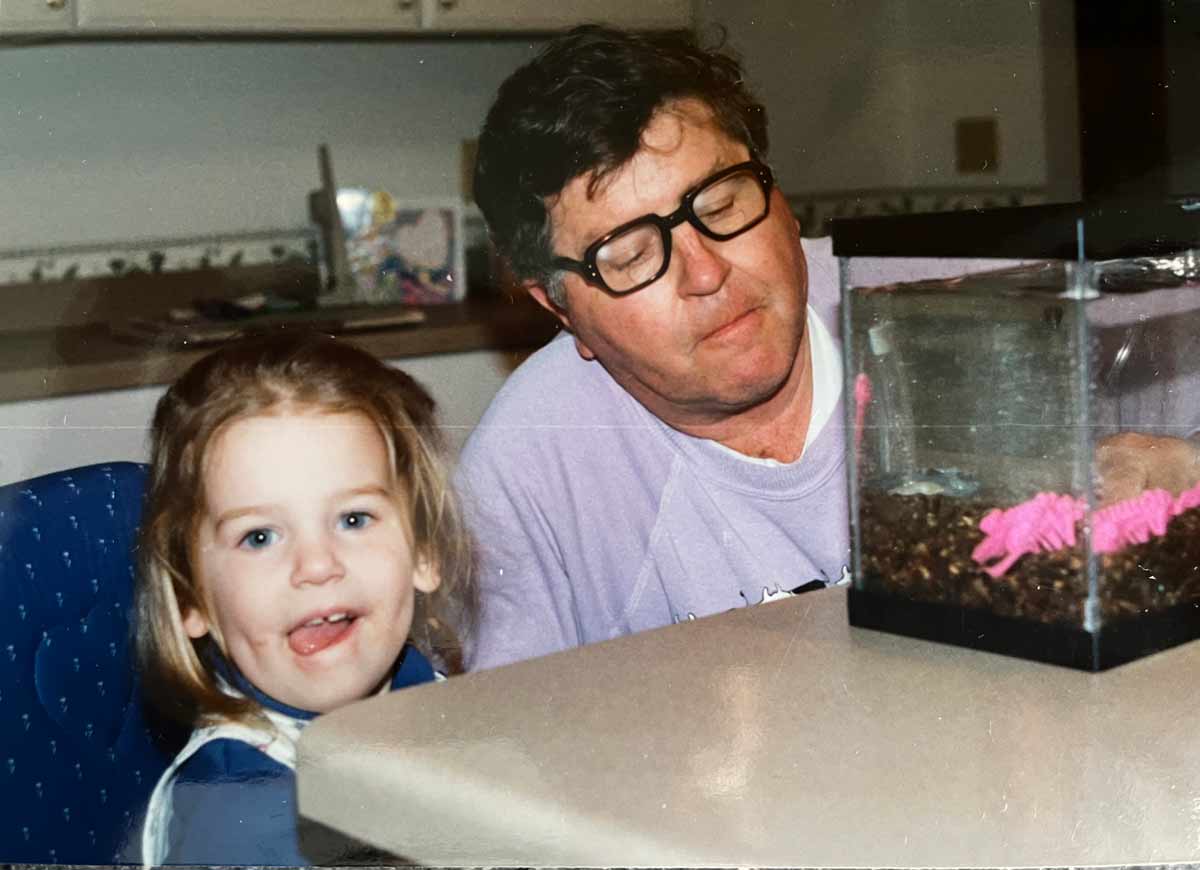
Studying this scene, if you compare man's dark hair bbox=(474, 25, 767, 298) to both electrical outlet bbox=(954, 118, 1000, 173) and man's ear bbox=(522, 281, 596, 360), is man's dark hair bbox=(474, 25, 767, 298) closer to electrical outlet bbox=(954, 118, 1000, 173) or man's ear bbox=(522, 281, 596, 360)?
man's ear bbox=(522, 281, 596, 360)

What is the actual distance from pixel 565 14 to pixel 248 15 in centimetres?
29

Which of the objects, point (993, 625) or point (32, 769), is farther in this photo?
point (32, 769)

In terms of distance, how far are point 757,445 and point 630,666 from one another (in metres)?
0.29

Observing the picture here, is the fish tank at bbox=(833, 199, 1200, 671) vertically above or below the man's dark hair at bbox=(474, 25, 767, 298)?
below

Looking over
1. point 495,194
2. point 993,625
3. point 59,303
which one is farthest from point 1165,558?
point 59,303

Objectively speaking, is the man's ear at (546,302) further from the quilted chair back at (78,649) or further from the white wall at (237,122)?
the quilted chair back at (78,649)

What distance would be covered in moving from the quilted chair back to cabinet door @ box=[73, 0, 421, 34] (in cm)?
41

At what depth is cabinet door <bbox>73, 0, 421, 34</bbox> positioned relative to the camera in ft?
4.35

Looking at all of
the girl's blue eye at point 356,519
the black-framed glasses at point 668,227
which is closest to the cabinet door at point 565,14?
the black-framed glasses at point 668,227

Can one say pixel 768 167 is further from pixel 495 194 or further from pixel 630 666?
pixel 630 666

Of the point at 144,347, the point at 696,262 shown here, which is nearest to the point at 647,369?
the point at 696,262

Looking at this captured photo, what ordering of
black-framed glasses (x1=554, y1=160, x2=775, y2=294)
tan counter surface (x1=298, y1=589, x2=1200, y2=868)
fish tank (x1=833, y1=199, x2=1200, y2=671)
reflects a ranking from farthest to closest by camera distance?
black-framed glasses (x1=554, y1=160, x2=775, y2=294) < fish tank (x1=833, y1=199, x2=1200, y2=671) < tan counter surface (x1=298, y1=589, x2=1200, y2=868)

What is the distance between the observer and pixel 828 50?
4.38 feet

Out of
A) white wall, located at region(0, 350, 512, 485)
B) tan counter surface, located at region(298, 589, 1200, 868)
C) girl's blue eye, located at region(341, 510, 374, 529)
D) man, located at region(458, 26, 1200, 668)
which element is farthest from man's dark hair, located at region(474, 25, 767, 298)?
tan counter surface, located at region(298, 589, 1200, 868)
